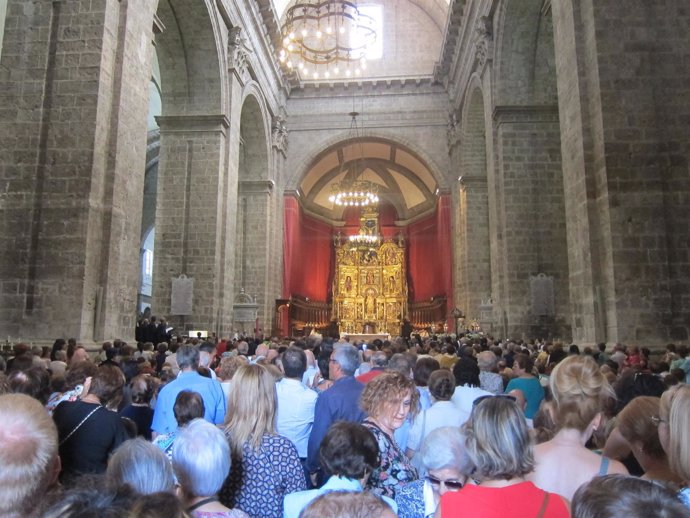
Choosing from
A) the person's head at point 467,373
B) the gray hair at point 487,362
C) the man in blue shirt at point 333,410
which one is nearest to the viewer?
the man in blue shirt at point 333,410

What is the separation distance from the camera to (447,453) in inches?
87.7

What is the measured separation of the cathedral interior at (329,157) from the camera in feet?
25.8

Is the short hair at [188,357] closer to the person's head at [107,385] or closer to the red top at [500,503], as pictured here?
the person's head at [107,385]

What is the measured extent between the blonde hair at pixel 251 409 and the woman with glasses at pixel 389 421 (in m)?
0.48

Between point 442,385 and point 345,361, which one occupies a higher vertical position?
point 345,361

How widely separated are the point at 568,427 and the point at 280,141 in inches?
793

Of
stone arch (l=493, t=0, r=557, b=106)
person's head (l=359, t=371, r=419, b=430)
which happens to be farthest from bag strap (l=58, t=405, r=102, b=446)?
stone arch (l=493, t=0, r=557, b=106)

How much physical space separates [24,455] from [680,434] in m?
2.10

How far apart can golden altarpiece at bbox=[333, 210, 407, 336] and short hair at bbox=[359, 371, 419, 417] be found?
81.0 feet

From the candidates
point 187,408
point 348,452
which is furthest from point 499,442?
point 187,408

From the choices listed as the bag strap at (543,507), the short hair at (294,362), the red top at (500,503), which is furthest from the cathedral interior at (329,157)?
the bag strap at (543,507)

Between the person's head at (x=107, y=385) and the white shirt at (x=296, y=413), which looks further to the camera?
the white shirt at (x=296, y=413)

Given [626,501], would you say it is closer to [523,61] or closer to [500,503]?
[500,503]

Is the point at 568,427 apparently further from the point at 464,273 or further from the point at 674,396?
the point at 464,273
